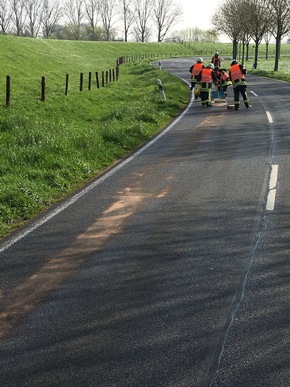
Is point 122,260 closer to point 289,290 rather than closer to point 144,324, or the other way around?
point 144,324

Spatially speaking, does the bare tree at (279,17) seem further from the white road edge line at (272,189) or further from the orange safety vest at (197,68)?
the white road edge line at (272,189)

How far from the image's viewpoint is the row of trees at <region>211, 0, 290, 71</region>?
43.8 meters

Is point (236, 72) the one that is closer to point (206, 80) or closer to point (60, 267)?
point (206, 80)

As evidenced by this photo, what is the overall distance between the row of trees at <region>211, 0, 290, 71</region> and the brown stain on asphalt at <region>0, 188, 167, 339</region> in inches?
1648

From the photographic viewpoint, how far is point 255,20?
162ft

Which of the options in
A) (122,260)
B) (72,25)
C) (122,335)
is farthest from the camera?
(72,25)

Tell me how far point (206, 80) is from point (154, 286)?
15993mm

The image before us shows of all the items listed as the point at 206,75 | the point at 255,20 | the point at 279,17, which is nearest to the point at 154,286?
the point at 206,75

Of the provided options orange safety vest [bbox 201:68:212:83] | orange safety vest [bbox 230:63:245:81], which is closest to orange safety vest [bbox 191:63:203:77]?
orange safety vest [bbox 201:68:212:83]

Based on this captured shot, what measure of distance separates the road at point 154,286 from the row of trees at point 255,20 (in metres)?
39.8

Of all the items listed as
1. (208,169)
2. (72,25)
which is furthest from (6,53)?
(72,25)

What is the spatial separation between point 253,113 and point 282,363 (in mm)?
15242

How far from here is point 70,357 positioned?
359 cm

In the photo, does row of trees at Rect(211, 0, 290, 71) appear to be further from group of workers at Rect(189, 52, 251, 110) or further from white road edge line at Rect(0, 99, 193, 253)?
white road edge line at Rect(0, 99, 193, 253)
